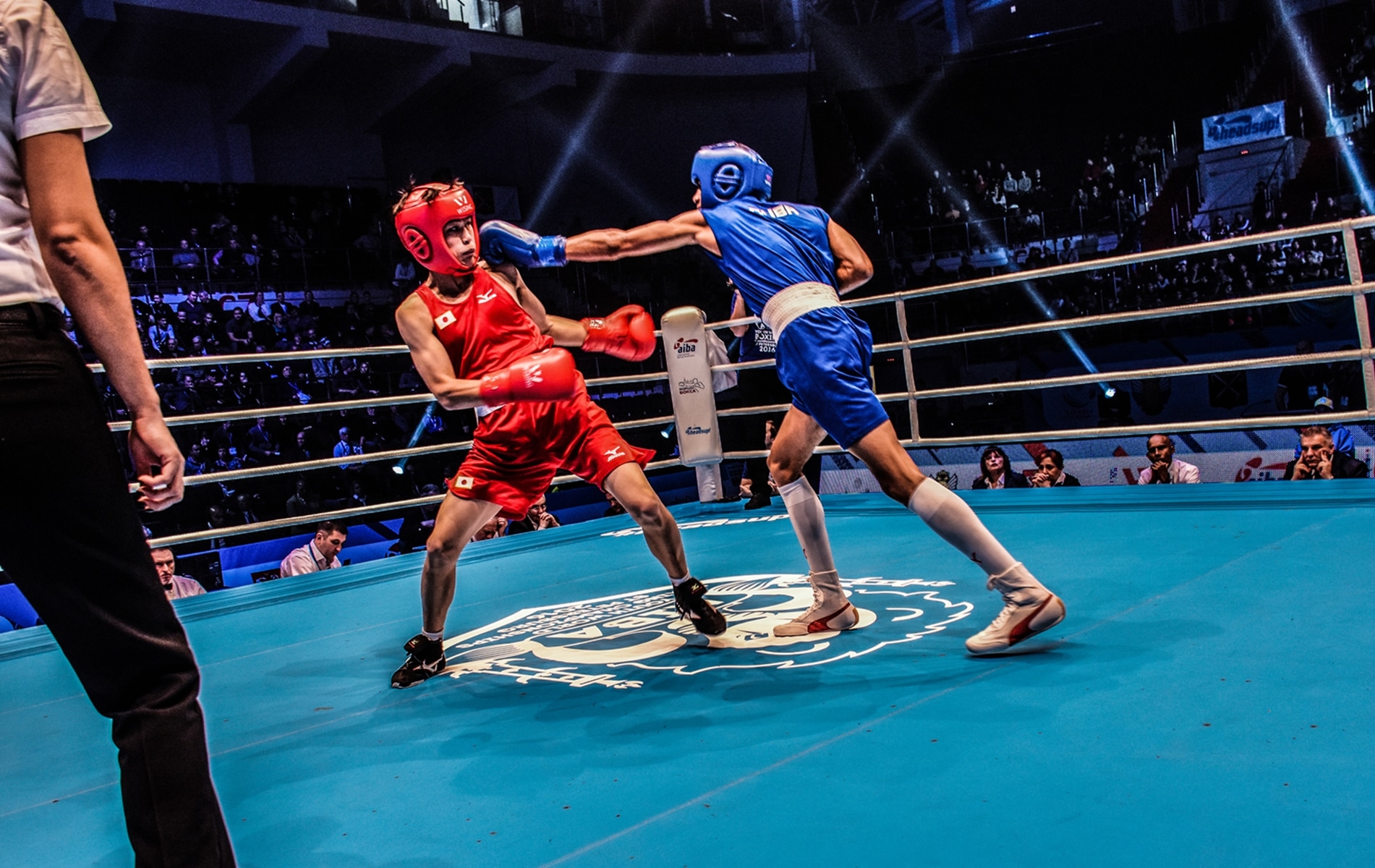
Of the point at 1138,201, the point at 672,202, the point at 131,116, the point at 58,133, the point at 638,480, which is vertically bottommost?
the point at 638,480

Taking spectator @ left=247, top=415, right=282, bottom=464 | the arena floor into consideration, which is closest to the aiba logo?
the arena floor

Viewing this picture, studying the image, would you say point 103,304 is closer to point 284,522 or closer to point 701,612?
point 701,612

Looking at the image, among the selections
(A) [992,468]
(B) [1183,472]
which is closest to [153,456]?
(A) [992,468]

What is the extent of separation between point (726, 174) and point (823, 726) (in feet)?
4.45

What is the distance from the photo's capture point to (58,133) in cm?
100

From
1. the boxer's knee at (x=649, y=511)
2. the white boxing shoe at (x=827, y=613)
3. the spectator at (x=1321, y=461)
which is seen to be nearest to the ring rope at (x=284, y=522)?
the boxer's knee at (x=649, y=511)

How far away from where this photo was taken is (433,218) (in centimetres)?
239

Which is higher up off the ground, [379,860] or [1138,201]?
[1138,201]

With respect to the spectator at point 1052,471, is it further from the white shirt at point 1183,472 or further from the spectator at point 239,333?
the spectator at point 239,333

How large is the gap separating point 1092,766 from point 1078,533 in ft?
6.31

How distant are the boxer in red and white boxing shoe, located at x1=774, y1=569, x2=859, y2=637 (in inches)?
7.0

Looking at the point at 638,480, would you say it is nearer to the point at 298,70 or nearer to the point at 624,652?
the point at 624,652

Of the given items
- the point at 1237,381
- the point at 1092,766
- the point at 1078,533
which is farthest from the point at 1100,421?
the point at 1092,766

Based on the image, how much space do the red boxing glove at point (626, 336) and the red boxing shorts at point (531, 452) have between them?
0.13 meters
